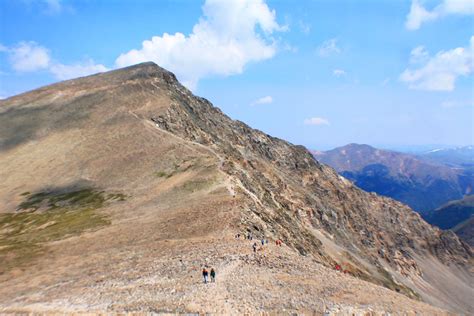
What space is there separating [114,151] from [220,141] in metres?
42.9

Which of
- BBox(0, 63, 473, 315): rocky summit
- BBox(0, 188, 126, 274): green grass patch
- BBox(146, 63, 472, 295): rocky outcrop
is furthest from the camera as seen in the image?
BBox(146, 63, 472, 295): rocky outcrop

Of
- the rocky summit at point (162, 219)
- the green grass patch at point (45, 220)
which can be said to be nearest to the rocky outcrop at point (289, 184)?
the rocky summit at point (162, 219)

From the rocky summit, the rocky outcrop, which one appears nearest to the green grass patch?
the rocky summit

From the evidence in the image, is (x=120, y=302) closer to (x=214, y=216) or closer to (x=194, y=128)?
(x=214, y=216)

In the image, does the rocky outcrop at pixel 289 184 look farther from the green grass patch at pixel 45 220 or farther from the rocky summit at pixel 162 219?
the green grass patch at pixel 45 220

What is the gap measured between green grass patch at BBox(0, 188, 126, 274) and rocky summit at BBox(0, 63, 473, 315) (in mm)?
408

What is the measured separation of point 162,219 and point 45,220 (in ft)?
104

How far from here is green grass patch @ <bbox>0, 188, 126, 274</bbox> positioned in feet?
189

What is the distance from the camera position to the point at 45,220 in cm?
7738

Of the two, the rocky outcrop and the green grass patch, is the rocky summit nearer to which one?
the green grass patch

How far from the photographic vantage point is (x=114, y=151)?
113 m

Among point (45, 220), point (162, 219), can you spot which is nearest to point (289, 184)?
point (45, 220)

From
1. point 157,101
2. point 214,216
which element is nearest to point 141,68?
point 157,101

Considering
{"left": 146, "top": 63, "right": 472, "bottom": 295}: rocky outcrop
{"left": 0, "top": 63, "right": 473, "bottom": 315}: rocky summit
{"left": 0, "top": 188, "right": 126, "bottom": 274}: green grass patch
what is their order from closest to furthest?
{"left": 0, "top": 63, "right": 473, "bottom": 315}: rocky summit, {"left": 0, "top": 188, "right": 126, "bottom": 274}: green grass patch, {"left": 146, "top": 63, "right": 472, "bottom": 295}: rocky outcrop
